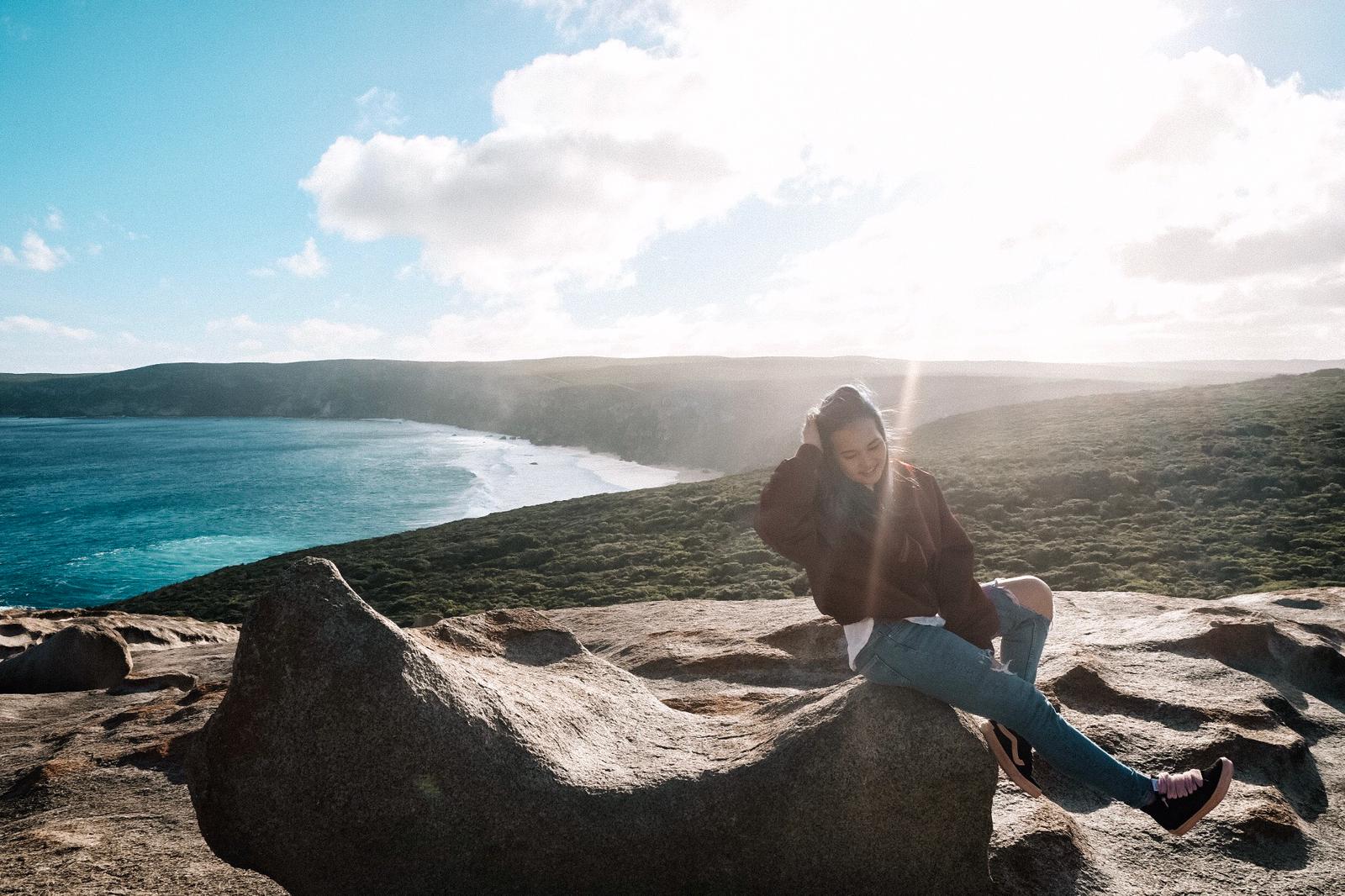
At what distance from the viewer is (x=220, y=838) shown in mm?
3391

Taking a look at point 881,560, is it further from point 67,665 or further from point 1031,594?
point 67,665

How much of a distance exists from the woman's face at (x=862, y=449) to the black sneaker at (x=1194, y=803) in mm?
1980

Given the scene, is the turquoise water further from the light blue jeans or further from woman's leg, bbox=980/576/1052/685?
woman's leg, bbox=980/576/1052/685

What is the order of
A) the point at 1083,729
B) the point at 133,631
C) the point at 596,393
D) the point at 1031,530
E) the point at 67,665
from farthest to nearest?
the point at 596,393
the point at 1031,530
the point at 133,631
the point at 67,665
the point at 1083,729

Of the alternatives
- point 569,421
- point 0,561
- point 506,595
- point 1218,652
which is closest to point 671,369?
point 569,421

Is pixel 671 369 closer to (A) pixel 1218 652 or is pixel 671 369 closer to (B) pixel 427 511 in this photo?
(B) pixel 427 511

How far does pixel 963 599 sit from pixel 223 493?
70117 millimetres

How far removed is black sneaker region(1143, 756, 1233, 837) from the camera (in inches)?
136

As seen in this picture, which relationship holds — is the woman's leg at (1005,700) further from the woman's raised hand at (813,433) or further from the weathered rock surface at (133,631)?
the weathered rock surface at (133,631)

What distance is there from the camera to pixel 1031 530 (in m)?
19.2

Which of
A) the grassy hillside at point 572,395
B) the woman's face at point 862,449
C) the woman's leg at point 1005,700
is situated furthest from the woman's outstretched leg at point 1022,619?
the grassy hillside at point 572,395

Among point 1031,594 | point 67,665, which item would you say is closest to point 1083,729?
point 1031,594

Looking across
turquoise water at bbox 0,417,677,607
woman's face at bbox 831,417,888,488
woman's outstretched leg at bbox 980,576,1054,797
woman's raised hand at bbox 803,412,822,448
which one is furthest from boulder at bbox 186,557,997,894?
turquoise water at bbox 0,417,677,607

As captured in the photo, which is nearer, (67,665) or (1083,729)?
(1083,729)
